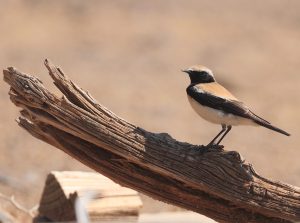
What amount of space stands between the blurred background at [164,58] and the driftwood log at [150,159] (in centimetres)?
618

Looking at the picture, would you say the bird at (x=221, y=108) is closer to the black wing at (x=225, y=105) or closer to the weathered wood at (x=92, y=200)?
the black wing at (x=225, y=105)

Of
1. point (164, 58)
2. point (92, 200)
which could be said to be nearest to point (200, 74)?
point (92, 200)

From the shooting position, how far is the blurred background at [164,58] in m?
14.1

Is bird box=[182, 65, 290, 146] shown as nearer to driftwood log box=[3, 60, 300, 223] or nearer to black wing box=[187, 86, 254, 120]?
black wing box=[187, 86, 254, 120]

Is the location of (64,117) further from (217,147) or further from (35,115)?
(217,147)

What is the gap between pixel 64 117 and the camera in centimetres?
577

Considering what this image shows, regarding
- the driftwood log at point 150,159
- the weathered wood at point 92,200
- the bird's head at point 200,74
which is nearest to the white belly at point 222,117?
the bird's head at point 200,74

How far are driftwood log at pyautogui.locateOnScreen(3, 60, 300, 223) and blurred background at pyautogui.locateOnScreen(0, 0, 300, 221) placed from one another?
6184mm

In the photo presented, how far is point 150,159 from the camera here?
596 cm

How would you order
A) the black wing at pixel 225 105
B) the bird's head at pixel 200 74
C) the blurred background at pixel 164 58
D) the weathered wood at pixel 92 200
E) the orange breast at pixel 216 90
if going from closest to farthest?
the black wing at pixel 225 105, the orange breast at pixel 216 90, the weathered wood at pixel 92 200, the bird's head at pixel 200 74, the blurred background at pixel 164 58

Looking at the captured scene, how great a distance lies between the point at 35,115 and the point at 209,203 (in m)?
1.34

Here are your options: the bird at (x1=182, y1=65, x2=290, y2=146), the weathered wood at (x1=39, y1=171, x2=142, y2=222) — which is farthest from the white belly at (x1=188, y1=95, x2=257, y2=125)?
the weathered wood at (x1=39, y1=171, x2=142, y2=222)

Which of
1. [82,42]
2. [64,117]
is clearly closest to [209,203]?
[64,117]

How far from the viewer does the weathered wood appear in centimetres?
700
